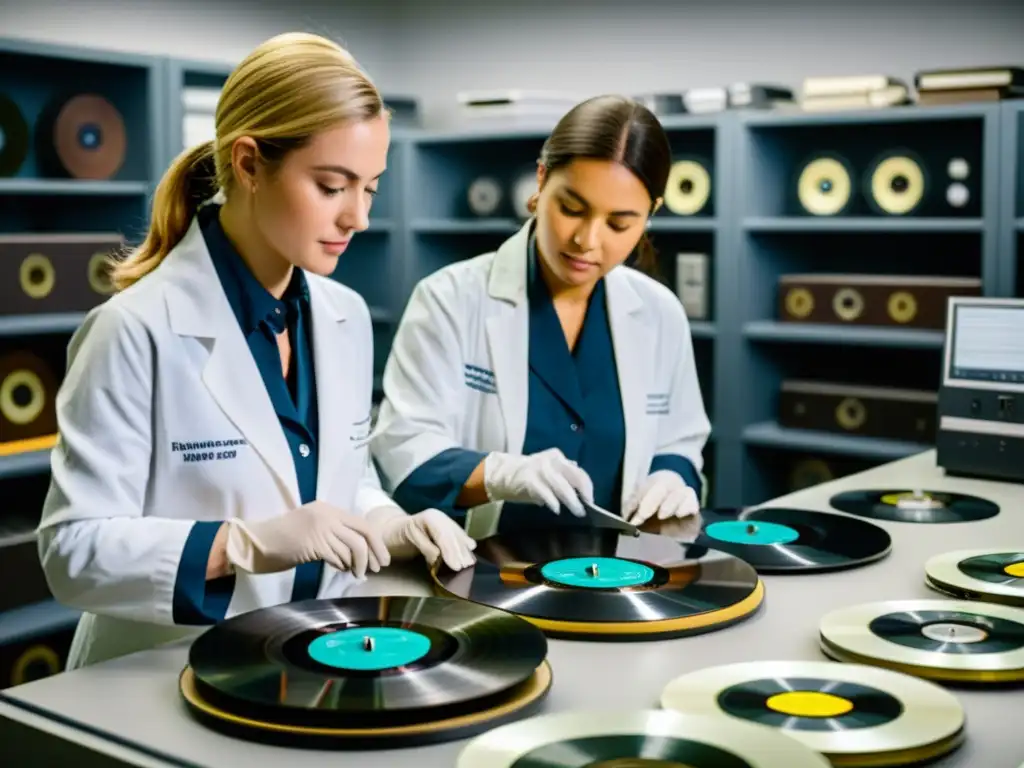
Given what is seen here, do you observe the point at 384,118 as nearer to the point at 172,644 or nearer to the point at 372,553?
the point at 372,553

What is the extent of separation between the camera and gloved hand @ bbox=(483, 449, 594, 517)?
5.61ft

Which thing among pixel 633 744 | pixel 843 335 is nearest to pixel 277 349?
pixel 633 744

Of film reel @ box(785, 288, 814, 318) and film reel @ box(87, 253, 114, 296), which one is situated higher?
film reel @ box(87, 253, 114, 296)

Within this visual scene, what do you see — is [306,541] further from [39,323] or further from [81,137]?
[81,137]

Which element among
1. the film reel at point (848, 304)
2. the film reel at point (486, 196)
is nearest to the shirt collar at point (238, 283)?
the film reel at point (848, 304)

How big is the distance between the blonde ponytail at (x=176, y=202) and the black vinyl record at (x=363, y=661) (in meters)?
0.56

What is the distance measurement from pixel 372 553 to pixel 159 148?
102 inches

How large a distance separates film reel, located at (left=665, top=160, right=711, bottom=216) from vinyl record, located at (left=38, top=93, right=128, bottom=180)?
5.43ft

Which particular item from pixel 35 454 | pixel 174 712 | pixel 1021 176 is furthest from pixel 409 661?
pixel 1021 176

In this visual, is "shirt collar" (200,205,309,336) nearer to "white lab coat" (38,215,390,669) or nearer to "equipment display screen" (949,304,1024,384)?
"white lab coat" (38,215,390,669)

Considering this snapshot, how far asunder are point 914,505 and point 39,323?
2297 millimetres

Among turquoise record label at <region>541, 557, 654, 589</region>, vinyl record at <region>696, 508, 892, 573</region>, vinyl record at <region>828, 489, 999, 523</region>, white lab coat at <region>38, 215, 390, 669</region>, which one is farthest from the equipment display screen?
white lab coat at <region>38, 215, 390, 669</region>

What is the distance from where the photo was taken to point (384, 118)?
1.48 m

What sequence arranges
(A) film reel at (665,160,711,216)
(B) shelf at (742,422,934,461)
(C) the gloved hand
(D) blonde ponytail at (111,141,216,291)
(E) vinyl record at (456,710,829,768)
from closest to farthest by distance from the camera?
(E) vinyl record at (456,710,829,768) < (D) blonde ponytail at (111,141,216,291) < (C) the gloved hand < (B) shelf at (742,422,934,461) < (A) film reel at (665,160,711,216)
